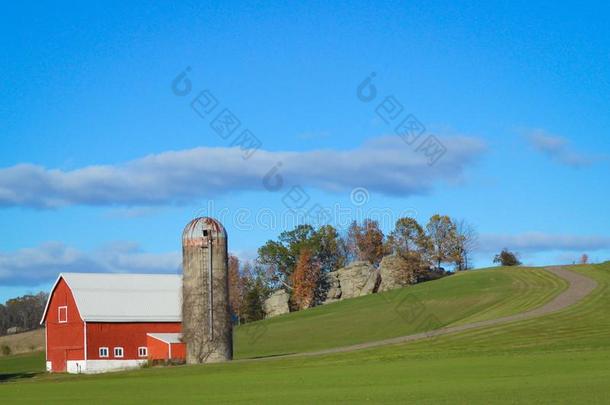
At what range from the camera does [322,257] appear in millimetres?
153375

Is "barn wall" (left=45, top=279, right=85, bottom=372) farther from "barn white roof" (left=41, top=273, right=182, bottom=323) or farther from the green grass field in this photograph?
the green grass field

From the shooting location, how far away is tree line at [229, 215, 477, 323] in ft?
424

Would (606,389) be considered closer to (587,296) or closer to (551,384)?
(551,384)

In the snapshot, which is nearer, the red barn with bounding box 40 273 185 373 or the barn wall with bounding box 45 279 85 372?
the red barn with bounding box 40 273 185 373

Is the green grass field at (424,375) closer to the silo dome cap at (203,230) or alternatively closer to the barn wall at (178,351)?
the barn wall at (178,351)

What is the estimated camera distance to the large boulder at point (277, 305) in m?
124

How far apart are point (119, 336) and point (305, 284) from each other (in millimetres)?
61241

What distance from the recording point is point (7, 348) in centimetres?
10225

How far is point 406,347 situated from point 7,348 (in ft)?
189

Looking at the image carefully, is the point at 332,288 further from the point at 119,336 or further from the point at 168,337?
the point at 168,337

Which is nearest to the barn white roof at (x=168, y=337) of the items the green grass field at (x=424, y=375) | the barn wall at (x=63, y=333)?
the barn wall at (x=63, y=333)

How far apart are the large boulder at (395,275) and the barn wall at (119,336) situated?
155ft

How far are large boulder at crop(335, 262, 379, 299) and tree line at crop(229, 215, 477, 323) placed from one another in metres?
3.86

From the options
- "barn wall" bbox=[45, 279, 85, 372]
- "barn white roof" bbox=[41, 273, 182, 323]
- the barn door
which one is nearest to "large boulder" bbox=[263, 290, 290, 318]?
"barn white roof" bbox=[41, 273, 182, 323]
